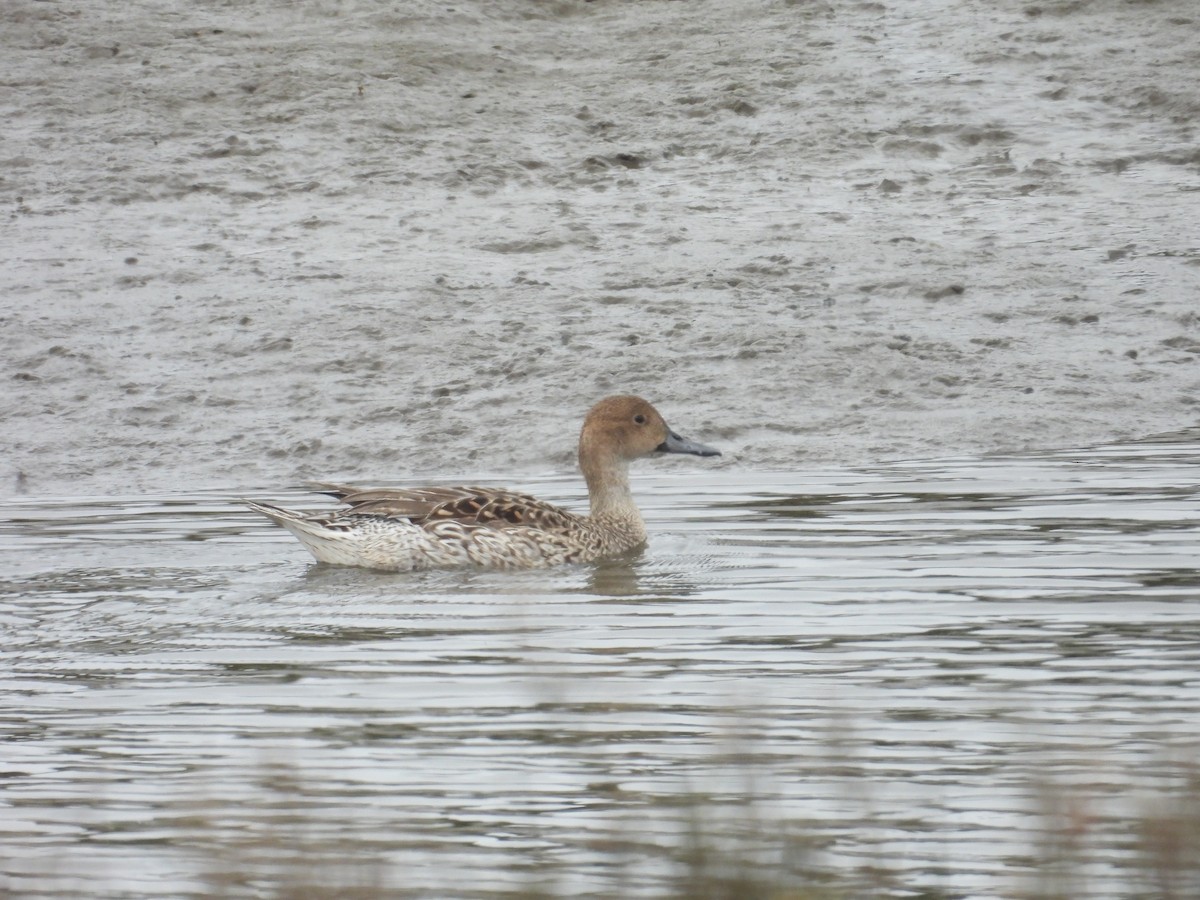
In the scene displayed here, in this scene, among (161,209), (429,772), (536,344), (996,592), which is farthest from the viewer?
(161,209)

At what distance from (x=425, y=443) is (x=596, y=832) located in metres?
7.77

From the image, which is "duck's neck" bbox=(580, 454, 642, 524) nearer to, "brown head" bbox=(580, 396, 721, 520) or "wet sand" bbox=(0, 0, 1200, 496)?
"brown head" bbox=(580, 396, 721, 520)

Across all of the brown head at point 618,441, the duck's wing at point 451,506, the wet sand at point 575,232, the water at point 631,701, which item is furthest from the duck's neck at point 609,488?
the wet sand at point 575,232

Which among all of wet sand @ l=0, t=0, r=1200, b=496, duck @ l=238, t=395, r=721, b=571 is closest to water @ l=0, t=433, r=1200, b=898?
duck @ l=238, t=395, r=721, b=571

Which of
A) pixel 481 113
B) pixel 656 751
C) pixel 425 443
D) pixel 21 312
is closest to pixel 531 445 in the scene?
pixel 425 443

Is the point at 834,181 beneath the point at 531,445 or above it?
above

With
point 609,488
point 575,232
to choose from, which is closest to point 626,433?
point 609,488

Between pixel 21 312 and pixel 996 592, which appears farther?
pixel 21 312

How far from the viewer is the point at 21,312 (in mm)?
14648

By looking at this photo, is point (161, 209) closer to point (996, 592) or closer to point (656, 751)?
point (996, 592)

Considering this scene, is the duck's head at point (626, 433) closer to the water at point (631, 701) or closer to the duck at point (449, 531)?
the water at point (631, 701)

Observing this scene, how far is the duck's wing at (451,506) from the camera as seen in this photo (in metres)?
9.91

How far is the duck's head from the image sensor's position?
11.0 m

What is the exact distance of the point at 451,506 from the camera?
995cm
